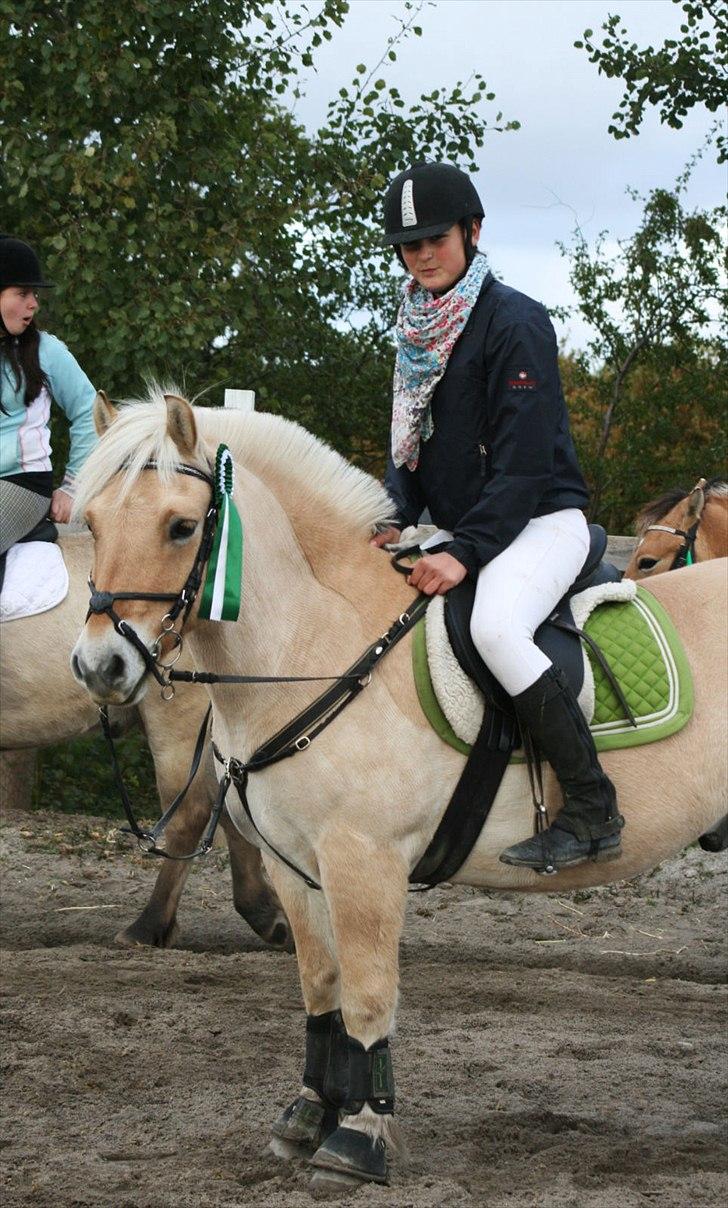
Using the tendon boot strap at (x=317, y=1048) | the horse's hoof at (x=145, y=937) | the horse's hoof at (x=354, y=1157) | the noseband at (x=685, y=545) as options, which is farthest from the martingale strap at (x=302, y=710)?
the noseband at (x=685, y=545)

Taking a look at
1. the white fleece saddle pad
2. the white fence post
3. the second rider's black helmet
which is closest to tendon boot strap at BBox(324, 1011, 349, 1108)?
the white fleece saddle pad

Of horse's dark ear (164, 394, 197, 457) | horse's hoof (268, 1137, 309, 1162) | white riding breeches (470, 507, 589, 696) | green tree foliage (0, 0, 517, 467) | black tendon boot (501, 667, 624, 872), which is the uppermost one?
green tree foliage (0, 0, 517, 467)

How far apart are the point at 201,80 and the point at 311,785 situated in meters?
7.34

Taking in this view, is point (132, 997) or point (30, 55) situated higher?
point (30, 55)

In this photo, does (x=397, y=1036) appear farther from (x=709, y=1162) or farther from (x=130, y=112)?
(x=130, y=112)

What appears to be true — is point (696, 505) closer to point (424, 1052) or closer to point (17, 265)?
point (424, 1052)

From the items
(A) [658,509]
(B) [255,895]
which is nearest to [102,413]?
(B) [255,895]

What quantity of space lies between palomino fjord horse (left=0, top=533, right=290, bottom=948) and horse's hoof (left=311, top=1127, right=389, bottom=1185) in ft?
8.59

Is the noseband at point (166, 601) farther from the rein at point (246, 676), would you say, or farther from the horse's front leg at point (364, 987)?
the horse's front leg at point (364, 987)

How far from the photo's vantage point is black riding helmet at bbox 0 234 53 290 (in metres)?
5.71

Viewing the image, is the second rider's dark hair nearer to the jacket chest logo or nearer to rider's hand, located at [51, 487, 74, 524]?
rider's hand, located at [51, 487, 74, 524]

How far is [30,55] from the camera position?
30.7ft

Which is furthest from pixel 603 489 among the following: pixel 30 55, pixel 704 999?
pixel 704 999

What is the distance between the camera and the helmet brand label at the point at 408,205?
3.85 meters
